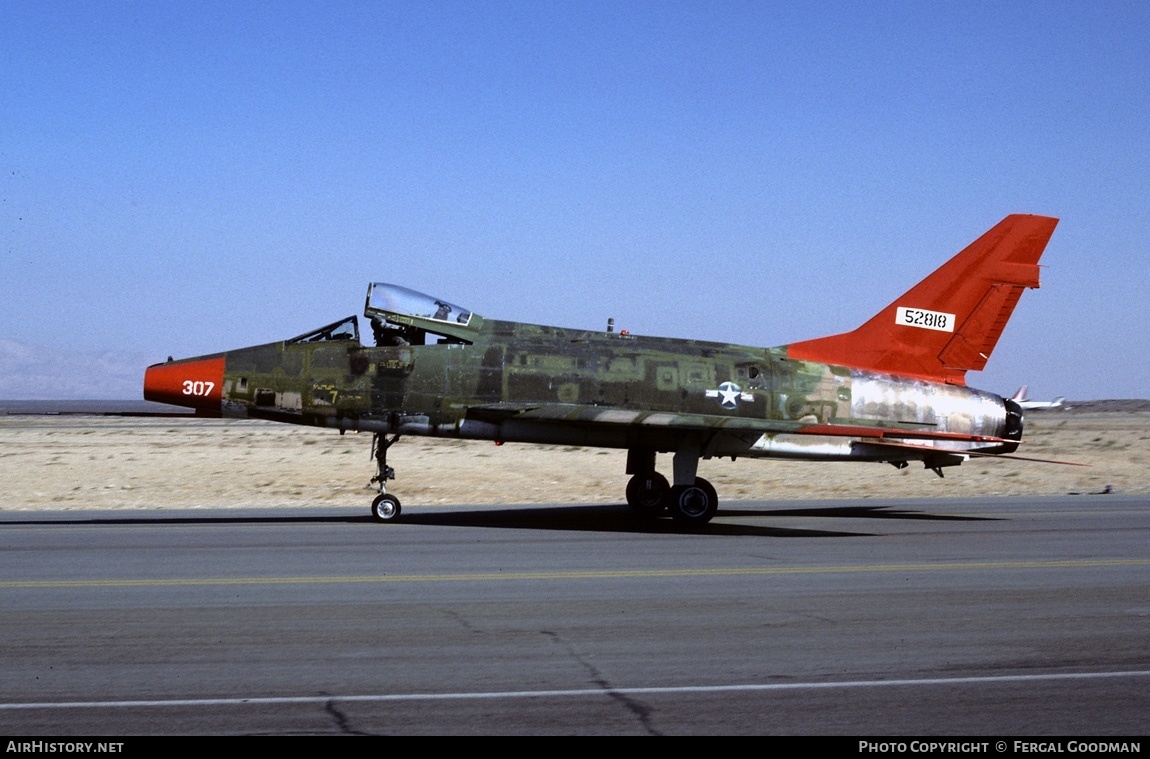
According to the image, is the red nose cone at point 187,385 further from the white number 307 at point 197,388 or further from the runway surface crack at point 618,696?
the runway surface crack at point 618,696

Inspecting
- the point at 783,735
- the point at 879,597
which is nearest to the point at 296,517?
the point at 879,597

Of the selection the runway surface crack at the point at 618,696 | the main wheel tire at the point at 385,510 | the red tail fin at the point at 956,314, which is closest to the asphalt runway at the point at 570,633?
the runway surface crack at the point at 618,696

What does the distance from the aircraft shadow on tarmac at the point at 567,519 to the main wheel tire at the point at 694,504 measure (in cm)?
16

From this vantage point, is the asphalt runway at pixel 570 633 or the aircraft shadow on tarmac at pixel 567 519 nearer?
the asphalt runway at pixel 570 633

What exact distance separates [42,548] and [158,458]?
2049 cm

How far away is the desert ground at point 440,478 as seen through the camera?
25.1 metres

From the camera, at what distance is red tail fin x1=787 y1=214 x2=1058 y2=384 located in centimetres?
2131

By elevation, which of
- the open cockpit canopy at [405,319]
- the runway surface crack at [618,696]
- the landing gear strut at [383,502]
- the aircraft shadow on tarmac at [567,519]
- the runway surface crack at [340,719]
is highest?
the open cockpit canopy at [405,319]

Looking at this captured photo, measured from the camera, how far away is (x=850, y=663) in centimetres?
837

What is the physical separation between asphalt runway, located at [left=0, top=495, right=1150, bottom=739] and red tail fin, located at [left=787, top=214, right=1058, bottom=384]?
5060 millimetres

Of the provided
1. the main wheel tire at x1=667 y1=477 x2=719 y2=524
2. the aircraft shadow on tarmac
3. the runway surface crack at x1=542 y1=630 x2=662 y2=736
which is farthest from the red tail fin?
the runway surface crack at x1=542 y1=630 x2=662 y2=736

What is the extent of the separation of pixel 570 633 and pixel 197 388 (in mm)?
10810
